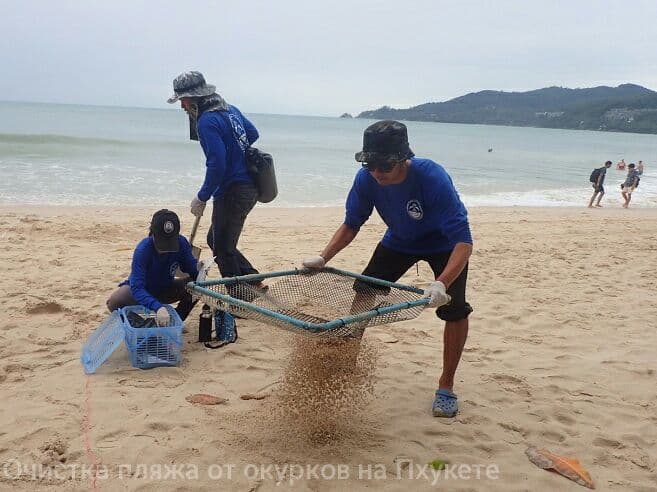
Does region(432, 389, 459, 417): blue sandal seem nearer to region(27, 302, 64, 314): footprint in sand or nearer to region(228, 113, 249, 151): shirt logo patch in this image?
region(228, 113, 249, 151): shirt logo patch

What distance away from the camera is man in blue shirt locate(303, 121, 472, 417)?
8.77 feet

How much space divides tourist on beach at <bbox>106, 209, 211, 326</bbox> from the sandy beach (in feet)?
1.21

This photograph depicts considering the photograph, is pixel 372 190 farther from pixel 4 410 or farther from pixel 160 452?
pixel 4 410

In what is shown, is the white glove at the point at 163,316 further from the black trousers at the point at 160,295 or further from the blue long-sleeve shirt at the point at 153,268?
the black trousers at the point at 160,295

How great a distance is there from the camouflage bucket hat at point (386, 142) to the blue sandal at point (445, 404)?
1.37 meters

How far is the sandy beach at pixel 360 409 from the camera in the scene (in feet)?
8.40

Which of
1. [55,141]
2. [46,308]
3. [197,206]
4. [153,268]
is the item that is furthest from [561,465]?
[55,141]

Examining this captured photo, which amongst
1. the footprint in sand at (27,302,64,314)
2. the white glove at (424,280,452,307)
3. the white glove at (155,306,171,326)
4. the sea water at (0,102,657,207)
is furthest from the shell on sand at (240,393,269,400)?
the sea water at (0,102,657,207)

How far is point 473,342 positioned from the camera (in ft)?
13.7

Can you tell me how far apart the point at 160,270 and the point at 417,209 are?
186cm

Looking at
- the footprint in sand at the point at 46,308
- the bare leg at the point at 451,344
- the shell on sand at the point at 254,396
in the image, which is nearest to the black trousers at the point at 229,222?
the shell on sand at the point at 254,396

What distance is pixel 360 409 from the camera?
3055mm

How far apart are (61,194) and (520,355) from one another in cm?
1059

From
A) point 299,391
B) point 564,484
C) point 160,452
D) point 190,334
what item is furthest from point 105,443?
point 564,484
